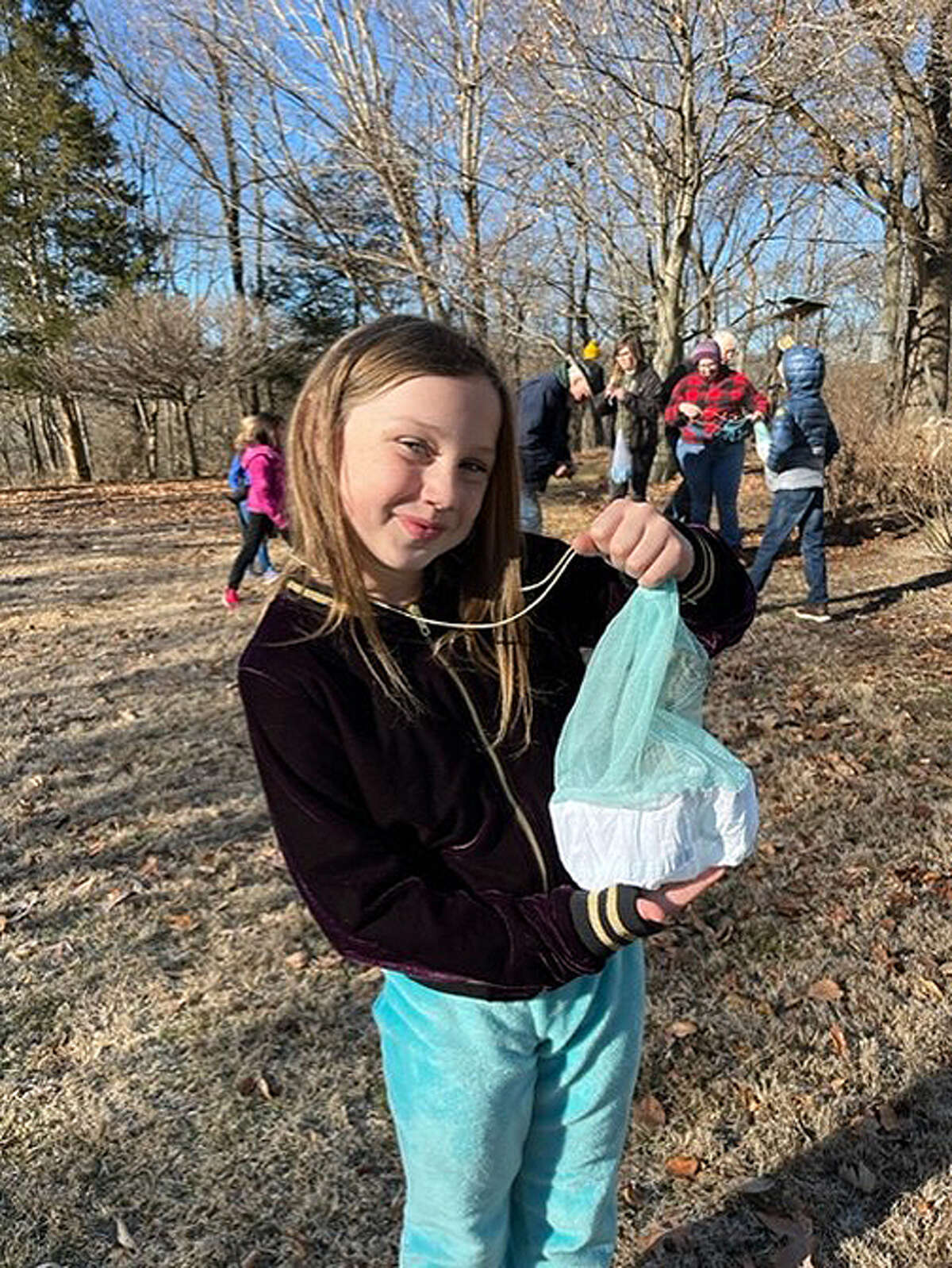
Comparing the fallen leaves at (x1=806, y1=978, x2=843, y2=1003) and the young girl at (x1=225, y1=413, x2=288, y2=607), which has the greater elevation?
the young girl at (x1=225, y1=413, x2=288, y2=607)

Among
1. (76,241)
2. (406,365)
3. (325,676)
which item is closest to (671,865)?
(325,676)

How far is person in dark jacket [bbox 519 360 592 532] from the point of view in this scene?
6.68 metres

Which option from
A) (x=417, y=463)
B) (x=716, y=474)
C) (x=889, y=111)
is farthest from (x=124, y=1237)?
(x=889, y=111)

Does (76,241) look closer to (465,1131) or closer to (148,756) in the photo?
(148,756)

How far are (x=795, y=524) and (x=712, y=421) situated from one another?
115 centimetres

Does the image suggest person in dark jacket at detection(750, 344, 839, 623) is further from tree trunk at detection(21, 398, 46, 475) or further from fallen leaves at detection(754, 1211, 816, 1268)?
tree trunk at detection(21, 398, 46, 475)

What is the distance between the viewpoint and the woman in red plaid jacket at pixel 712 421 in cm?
689

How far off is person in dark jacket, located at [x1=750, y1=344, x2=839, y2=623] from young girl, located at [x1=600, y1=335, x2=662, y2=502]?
2.41m

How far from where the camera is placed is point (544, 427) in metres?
6.81

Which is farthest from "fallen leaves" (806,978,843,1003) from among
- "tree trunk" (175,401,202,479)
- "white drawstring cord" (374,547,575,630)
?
"tree trunk" (175,401,202,479)

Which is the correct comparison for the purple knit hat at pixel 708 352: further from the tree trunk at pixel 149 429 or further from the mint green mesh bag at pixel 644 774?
the tree trunk at pixel 149 429

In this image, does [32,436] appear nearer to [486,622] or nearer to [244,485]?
[244,485]

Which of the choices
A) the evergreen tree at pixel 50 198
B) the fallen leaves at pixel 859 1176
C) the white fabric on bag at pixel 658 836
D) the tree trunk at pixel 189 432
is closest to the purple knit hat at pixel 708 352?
the fallen leaves at pixel 859 1176

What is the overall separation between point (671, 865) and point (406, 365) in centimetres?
73
